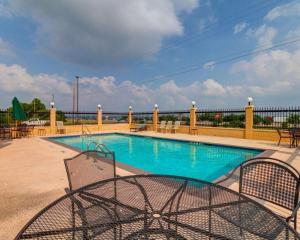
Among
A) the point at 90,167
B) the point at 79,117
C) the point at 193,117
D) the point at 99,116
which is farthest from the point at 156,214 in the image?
the point at 79,117

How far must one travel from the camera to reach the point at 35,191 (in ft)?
10.6

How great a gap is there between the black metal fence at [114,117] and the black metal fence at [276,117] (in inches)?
417

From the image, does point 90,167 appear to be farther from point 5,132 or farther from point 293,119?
point 5,132

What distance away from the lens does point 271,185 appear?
1.89m

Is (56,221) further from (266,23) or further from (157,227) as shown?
(266,23)

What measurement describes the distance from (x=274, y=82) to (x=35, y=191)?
16875 mm

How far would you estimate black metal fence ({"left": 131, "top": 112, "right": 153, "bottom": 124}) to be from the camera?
15.8 meters

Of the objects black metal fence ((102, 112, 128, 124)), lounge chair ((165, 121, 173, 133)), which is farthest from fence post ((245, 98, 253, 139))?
black metal fence ((102, 112, 128, 124))

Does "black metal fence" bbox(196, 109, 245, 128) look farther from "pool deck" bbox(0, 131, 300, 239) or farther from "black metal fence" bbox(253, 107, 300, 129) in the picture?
"pool deck" bbox(0, 131, 300, 239)

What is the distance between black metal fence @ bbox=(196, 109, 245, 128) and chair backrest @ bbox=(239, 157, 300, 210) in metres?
9.38

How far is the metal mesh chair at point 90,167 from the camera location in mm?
2076

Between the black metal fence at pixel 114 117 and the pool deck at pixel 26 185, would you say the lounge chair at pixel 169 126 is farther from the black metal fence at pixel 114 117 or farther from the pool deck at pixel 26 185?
the pool deck at pixel 26 185

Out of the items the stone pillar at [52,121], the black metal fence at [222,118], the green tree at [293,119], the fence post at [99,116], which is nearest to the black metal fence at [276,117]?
the green tree at [293,119]

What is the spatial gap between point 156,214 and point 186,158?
623 centimetres
